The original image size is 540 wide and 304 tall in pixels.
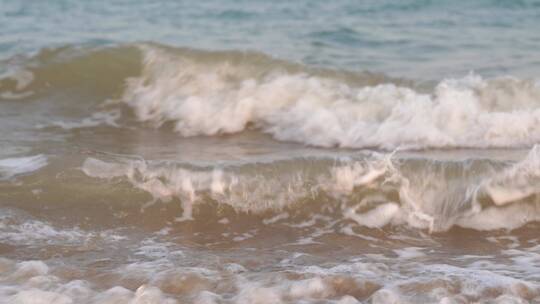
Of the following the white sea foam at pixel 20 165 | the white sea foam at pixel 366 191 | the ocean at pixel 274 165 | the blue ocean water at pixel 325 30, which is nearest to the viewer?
the ocean at pixel 274 165

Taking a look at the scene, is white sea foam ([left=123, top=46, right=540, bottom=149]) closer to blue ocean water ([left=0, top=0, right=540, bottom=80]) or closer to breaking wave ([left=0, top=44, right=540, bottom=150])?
breaking wave ([left=0, top=44, right=540, bottom=150])

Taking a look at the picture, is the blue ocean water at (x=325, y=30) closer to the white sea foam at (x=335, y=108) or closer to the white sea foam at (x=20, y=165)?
the white sea foam at (x=335, y=108)

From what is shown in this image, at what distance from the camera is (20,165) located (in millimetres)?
5086

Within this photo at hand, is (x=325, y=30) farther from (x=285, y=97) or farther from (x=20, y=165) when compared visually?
(x=20, y=165)

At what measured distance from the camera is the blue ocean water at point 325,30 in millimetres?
7656

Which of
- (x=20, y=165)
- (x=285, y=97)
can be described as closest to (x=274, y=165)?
(x=20, y=165)

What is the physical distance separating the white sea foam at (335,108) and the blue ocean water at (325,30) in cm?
71

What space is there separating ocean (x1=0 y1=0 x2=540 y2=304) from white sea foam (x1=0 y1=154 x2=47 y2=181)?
0.02 meters

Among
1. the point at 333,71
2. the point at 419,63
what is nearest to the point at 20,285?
the point at 333,71

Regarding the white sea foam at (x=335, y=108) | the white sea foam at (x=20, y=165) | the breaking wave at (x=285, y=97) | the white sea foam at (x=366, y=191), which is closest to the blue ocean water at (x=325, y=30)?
the breaking wave at (x=285, y=97)

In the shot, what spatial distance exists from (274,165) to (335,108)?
1.62 m

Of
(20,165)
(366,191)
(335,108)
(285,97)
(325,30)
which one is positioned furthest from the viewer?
(325,30)

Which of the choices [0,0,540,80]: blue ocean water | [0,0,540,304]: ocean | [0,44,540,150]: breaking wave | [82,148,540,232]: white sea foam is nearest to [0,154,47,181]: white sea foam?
[0,0,540,304]: ocean

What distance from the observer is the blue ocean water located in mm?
7656
